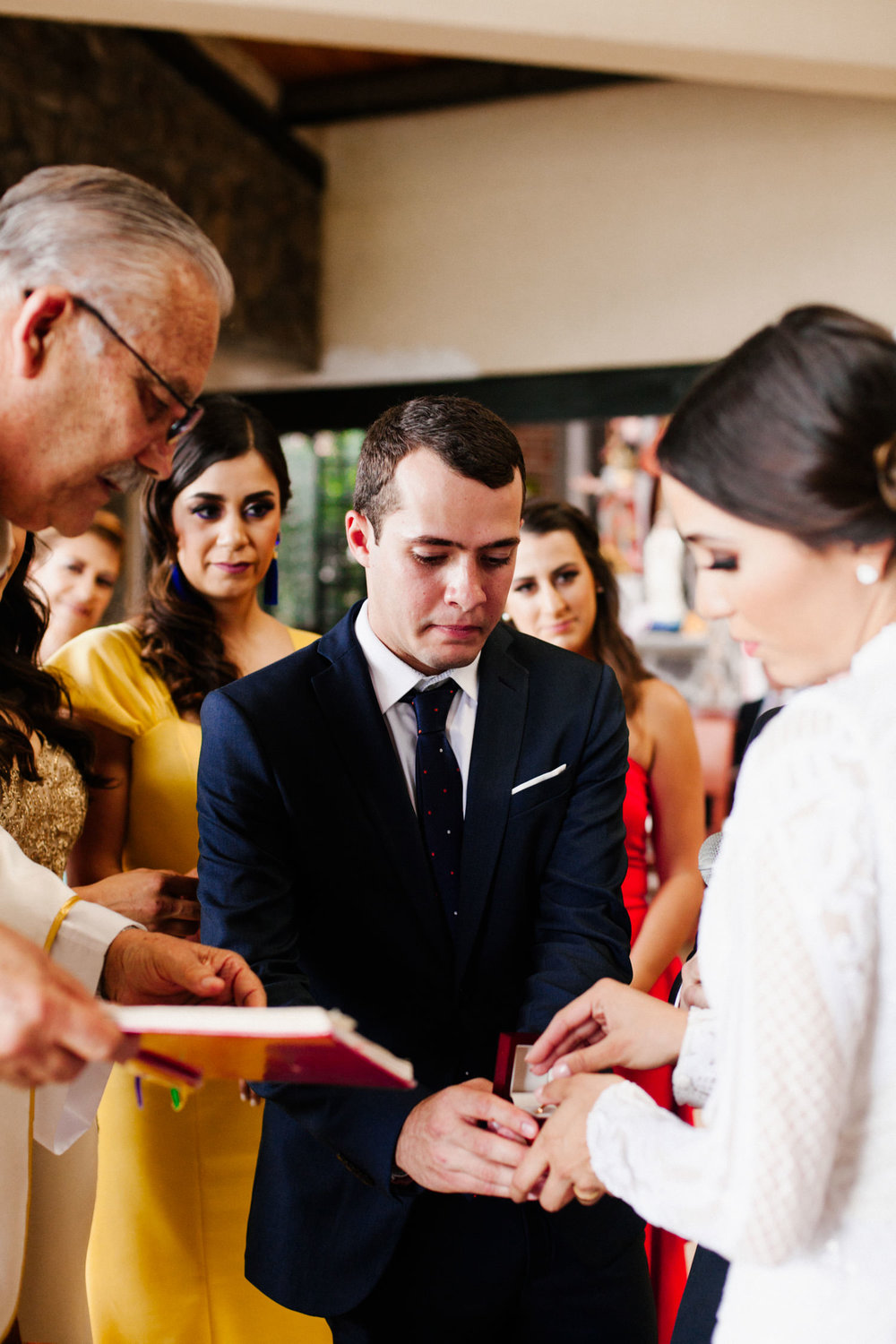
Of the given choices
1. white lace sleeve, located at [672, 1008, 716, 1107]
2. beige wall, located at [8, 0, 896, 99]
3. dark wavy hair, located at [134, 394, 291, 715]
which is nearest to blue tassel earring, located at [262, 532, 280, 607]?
dark wavy hair, located at [134, 394, 291, 715]

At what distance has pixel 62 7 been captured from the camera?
12.5 feet

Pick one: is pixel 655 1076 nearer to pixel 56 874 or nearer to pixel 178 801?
pixel 178 801

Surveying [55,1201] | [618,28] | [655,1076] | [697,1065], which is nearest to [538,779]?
[697,1065]

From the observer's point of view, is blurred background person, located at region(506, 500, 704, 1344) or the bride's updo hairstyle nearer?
the bride's updo hairstyle

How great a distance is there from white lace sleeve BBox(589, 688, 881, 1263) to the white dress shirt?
2.59 feet

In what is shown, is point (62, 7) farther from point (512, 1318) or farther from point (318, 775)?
point (512, 1318)

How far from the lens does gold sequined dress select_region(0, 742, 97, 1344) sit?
6.56 ft

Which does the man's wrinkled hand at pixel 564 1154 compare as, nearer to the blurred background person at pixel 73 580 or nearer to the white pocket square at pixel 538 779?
the white pocket square at pixel 538 779

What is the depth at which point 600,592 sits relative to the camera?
3.19m

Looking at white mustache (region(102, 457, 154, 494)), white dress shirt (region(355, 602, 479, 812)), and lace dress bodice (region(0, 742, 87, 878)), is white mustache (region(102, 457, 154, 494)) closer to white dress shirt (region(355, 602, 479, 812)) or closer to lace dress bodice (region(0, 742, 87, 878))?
white dress shirt (region(355, 602, 479, 812))

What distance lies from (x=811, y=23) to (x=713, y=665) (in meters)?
4.32

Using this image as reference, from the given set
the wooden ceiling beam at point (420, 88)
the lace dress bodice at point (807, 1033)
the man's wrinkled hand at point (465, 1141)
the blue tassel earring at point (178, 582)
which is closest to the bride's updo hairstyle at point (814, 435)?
the lace dress bodice at point (807, 1033)

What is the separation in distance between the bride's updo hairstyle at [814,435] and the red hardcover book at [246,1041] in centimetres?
56

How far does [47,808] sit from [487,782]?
838 millimetres
